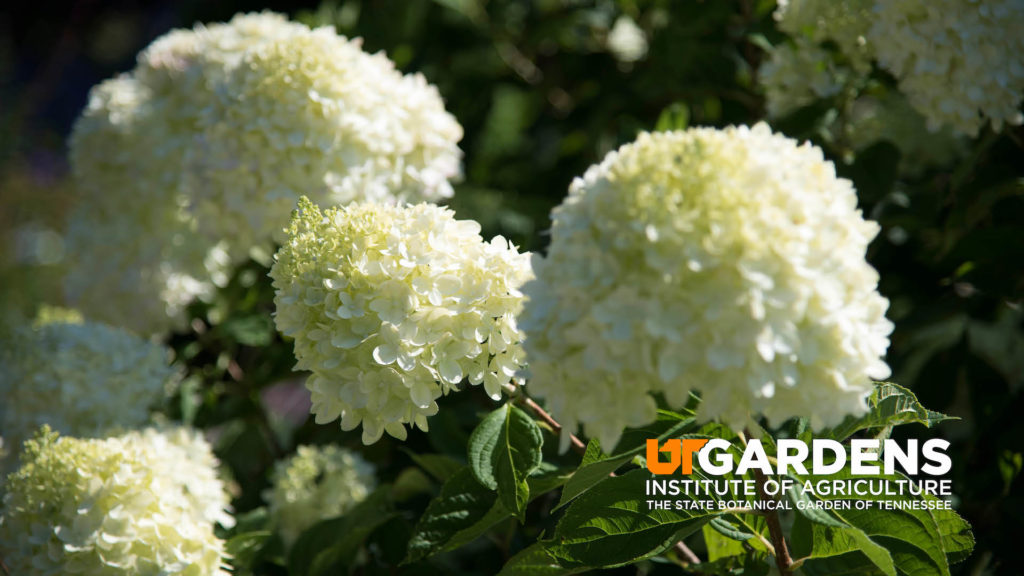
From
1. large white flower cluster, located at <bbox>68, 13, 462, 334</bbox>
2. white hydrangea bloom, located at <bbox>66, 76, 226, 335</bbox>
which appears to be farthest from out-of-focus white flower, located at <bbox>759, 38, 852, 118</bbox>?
white hydrangea bloom, located at <bbox>66, 76, 226, 335</bbox>

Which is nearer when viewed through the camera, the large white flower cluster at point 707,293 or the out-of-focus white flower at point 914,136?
the large white flower cluster at point 707,293

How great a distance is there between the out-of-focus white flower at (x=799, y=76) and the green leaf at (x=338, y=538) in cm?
91

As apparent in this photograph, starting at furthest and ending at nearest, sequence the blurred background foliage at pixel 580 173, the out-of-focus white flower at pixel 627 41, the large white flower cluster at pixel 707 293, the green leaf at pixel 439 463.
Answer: the out-of-focus white flower at pixel 627 41
the blurred background foliage at pixel 580 173
the green leaf at pixel 439 463
the large white flower cluster at pixel 707 293

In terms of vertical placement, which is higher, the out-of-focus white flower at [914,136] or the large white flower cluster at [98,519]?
the out-of-focus white flower at [914,136]

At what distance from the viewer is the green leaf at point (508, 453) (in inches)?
34.9

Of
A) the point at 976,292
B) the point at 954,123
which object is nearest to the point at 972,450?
the point at 976,292

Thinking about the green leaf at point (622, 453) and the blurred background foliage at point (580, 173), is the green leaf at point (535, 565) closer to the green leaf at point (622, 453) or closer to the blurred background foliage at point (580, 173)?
the green leaf at point (622, 453)

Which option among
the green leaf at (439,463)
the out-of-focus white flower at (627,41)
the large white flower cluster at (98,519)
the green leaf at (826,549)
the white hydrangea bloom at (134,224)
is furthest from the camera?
the out-of-focus white flower at (627,41)

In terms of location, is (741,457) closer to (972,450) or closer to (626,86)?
(972,450)

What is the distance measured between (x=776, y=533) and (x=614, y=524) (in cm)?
17

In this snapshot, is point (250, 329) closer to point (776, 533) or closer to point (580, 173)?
point (580, 173)

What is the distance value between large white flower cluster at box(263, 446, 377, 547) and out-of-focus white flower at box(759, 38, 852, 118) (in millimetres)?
954

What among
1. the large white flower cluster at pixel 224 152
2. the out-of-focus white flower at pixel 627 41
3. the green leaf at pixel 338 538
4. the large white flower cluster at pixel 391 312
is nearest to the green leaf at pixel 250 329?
the large white flower cluster at pixel 224 152

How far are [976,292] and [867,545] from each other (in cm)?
79
